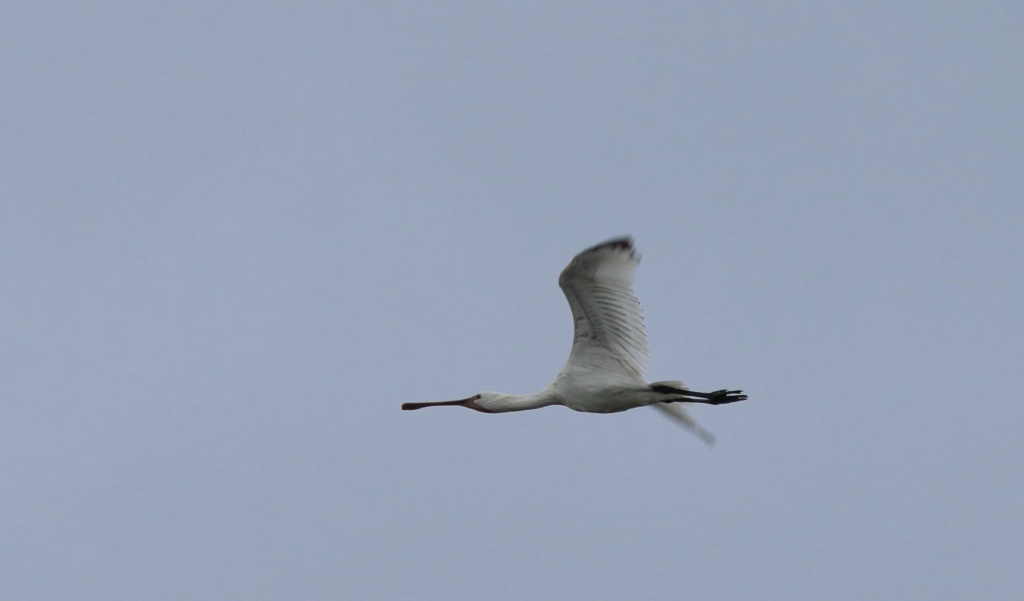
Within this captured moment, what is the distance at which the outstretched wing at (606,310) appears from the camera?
23.6 meters

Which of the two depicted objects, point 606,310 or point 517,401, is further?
point 517,401

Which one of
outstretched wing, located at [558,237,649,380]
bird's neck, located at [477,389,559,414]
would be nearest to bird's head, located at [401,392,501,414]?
bird's neck, located at [477,389,559,414]

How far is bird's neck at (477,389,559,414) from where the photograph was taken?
2595 centimetres

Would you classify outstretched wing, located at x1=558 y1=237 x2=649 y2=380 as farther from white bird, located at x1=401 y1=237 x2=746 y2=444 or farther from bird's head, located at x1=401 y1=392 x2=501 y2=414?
bird's head, located at x1=401 y1=392 x2=501 y2=414

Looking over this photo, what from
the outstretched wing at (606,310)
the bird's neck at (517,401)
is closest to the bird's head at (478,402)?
the bird's neck at (517,401)

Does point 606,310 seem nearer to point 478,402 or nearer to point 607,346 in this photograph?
point 607,346

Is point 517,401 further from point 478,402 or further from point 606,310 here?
point 606,310

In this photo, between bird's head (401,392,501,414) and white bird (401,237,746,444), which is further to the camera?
bird's head (401,392,501,414)

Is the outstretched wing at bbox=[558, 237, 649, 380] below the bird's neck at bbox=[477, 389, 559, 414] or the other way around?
the other way around

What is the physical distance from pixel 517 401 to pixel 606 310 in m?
3.03

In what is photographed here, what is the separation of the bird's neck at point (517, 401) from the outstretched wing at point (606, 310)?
80 cm

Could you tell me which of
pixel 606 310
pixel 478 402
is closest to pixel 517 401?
pixel 478 402

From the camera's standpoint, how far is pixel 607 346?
975 inches

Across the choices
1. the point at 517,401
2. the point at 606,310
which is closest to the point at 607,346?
the point at 606,310
